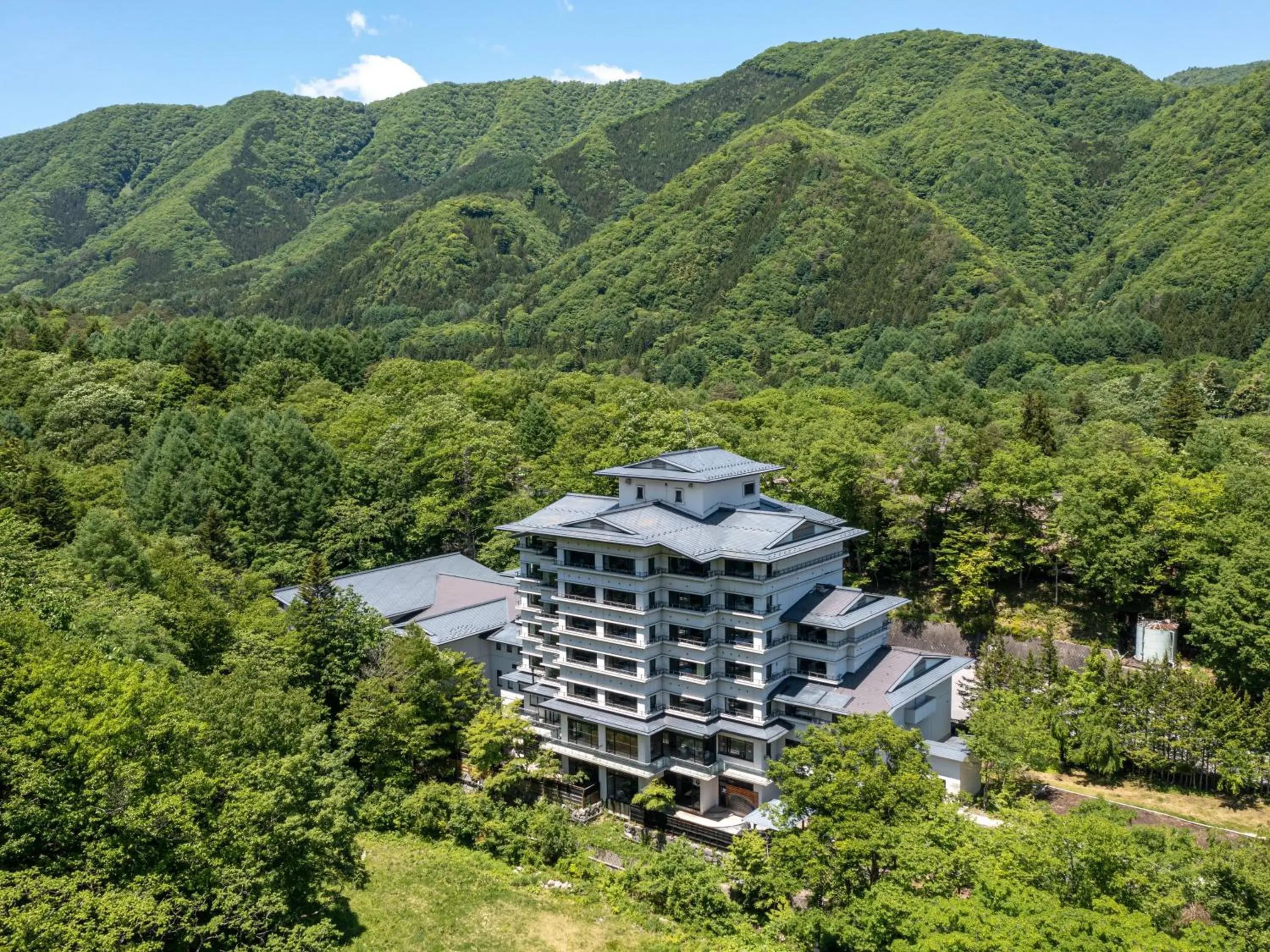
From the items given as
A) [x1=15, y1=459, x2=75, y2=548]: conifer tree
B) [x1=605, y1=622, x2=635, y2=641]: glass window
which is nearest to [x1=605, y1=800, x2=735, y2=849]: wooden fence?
[x1=605, y1=622, x2=635, y2=641]: glass window

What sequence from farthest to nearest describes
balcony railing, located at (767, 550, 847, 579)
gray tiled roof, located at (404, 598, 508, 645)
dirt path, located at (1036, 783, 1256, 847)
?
gray tiled roof, located at (404, 598, 508, 645), balcony railing, located at (767, 550, 847, 579), dirt path, located at (1036, 783, 1256, 847)

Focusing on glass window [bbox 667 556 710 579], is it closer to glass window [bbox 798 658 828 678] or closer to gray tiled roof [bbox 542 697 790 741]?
glass window [bbox 798 658 828 678]

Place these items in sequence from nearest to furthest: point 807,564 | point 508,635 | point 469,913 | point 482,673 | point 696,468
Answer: point 469,913
point 807,564
point 696,468
point 482,673
point 508,635

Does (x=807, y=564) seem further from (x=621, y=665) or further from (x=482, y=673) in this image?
(x=482, y=673)

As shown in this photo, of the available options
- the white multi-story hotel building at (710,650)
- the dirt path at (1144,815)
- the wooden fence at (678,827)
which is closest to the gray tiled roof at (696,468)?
the white multi-story hotel building at (710,650)

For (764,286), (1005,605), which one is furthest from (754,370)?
(1005,605)

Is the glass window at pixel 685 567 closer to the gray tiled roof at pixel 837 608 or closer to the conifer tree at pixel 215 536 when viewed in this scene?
the gray tiled roof at pixel 837 608

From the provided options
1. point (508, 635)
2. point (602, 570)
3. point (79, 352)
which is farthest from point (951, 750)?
point (79, 352)
